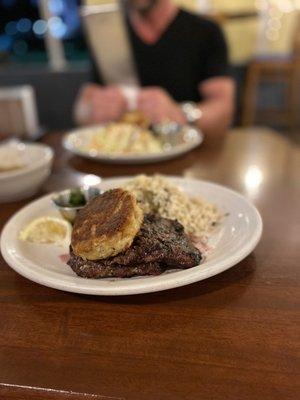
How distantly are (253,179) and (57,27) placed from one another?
3941mm

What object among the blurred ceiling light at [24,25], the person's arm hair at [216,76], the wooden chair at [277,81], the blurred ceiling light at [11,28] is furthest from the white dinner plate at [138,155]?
the blurred ceiling light at [11,28]

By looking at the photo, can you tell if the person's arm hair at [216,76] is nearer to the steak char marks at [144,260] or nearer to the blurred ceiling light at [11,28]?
the steak char marks at [144,260]

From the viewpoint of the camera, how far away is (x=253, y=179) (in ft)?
4.48

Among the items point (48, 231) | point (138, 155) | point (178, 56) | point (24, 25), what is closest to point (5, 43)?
point (24, 25)

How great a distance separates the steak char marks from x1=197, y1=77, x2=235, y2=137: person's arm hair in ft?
3.89

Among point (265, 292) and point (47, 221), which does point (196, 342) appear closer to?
point (265, 292)

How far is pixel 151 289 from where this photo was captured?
2.43 feet

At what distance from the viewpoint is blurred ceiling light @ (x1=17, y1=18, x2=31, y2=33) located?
187 inches

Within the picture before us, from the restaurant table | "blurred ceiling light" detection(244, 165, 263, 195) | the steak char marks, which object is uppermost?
the steak char marks

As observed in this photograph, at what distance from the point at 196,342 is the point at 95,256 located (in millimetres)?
242

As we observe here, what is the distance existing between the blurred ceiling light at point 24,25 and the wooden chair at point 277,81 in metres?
2.45

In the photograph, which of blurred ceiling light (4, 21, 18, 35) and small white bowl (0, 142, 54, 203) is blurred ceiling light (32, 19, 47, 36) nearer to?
blurred ceiling light (4, 21, 18, 35)

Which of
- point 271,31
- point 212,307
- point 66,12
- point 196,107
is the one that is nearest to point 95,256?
point 212,307

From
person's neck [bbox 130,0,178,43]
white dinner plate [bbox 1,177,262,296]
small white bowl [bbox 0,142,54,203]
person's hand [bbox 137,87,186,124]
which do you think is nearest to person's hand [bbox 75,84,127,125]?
person's hand [bbox 137,87,186,124]
